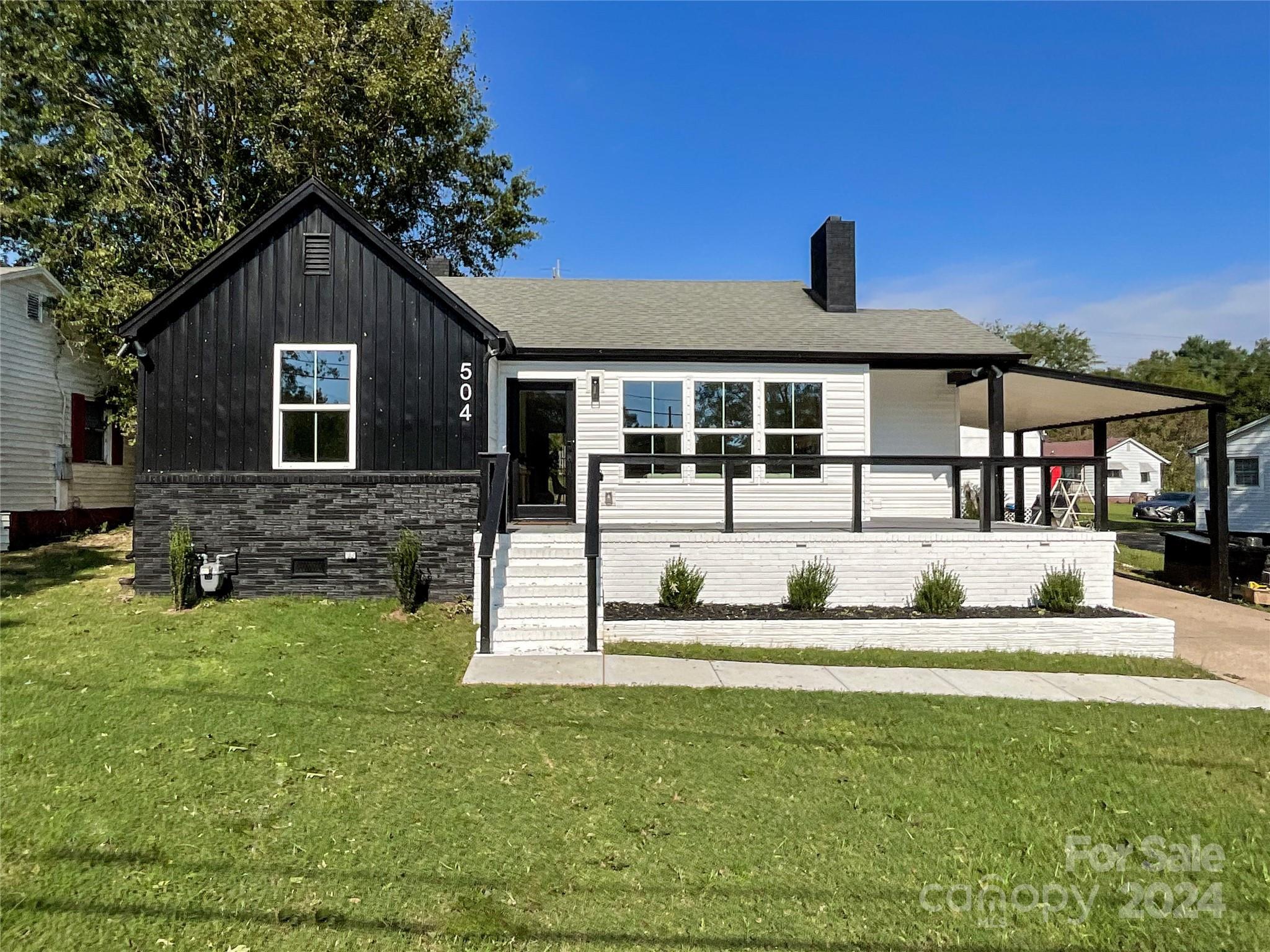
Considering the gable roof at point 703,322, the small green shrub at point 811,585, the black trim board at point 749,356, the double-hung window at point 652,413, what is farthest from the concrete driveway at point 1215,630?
the double-hung window at point 652,413

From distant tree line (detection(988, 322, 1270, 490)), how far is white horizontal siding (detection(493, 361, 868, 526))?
42.2 m

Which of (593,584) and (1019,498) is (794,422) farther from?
(1019,498)

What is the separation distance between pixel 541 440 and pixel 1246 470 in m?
26.1

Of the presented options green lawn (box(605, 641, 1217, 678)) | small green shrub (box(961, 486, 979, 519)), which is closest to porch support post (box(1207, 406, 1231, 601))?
small green shrub (box(961, 486, 979, 519))

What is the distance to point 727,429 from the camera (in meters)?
9.84

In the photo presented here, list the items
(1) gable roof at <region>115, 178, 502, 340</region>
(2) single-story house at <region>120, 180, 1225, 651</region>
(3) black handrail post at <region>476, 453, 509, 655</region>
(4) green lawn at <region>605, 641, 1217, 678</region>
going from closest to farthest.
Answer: (3) black handrail post at <region>476, 453, 509, 655</region> < (4) green lawn at <region>605, 641, 1217, 678</region> < (2) single-story house at <region>120, 180, 1225, 651</region> < (1) gable roof at <region>115, 178, 502, 340</region>

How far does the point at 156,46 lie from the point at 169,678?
17517 mm

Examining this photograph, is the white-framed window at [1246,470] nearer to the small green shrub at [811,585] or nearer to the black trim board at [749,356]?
the black trim board at [749,356]

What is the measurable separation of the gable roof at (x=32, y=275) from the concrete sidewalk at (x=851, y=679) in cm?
1339

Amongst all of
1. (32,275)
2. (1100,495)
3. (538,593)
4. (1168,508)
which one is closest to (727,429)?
(538,593)

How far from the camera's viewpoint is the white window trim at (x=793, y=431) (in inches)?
389

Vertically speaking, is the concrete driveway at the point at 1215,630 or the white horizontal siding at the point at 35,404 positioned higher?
the white horizontal siding at the point at 35,404

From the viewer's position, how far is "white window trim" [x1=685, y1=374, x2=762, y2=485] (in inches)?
387

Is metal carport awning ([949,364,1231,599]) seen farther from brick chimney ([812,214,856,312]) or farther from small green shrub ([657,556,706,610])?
small green shrub ([657,556,706,610])
